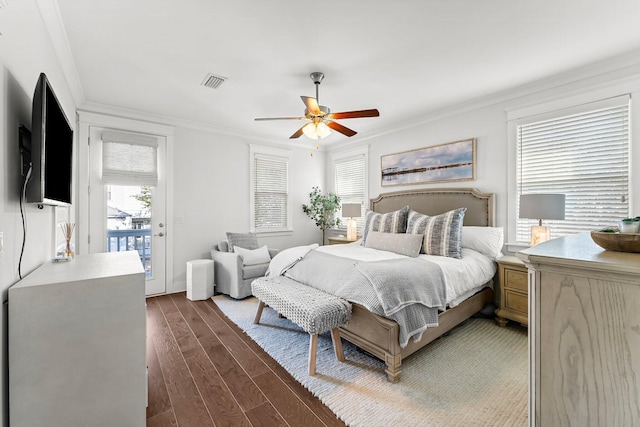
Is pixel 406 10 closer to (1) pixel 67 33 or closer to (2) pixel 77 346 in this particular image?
(1) pixel 67 33

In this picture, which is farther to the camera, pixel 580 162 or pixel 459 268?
pixel 580 162

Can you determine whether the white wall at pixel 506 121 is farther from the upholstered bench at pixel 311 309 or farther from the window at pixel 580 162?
the upholstered bench at pixel 311 309

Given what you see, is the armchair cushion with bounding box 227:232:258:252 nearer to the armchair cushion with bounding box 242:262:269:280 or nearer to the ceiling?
the armchair cushion with bounding box 242:262:269:280

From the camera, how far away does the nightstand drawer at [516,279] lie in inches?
110

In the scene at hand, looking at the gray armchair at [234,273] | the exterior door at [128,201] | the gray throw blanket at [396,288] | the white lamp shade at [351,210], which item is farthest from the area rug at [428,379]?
the white lamp shade at [351,210]

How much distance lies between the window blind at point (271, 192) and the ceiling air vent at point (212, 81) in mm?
1968

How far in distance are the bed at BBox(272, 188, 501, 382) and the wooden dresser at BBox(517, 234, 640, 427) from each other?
3.80 ft

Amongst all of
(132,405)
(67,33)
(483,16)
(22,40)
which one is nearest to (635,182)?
(483,16)

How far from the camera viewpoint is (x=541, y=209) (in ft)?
9.02

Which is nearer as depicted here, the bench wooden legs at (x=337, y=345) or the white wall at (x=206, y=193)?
the bench wooden legs at (x=337, y=345)

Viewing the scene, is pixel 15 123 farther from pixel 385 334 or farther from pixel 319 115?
pixel 385 334

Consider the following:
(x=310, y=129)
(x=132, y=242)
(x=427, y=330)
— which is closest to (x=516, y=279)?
(x=427, y=330)

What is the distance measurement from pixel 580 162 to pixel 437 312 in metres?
2.22

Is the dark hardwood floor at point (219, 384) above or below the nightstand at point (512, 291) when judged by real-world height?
below
